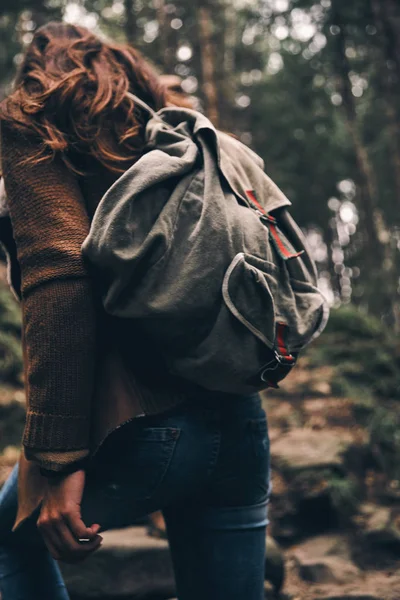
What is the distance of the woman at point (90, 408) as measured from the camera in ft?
4.47

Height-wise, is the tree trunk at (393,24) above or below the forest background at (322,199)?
above

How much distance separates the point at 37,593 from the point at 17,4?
1056 centimetres

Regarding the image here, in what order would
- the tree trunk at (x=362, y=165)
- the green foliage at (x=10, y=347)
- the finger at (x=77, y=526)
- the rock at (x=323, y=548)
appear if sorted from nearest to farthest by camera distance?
1. the finger at (x=77, y=526)
2. the rock at (x=323, y=548)
3. the green foliage at (x=10, y=347)
4. the tree trunk at (x=362, y=165)

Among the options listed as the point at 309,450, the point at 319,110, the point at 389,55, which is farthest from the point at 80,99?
the point at 319,110

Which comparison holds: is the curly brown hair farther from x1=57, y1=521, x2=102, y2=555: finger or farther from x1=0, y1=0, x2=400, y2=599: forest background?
x1=57, y1=521, x2=102, y2=555: finger

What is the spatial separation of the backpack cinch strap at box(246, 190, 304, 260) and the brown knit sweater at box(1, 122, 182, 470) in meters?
0.42

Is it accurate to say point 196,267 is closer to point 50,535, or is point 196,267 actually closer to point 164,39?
point 50,535

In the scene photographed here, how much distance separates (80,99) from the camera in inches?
60.6

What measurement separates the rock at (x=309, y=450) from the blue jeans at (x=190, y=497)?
349cm

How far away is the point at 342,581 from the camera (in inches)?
145

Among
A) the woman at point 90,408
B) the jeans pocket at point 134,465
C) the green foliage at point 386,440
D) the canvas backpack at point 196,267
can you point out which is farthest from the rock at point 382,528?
the jeans pocket at point 134,465

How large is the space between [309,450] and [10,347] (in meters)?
3.34

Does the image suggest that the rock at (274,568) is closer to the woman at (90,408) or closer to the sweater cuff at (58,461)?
the woman at (90,408)

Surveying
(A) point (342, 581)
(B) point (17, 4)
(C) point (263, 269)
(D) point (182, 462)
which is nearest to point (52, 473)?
(D) point (182, 462)
